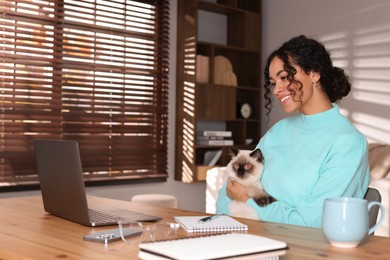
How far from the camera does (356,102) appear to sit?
477 centimetres

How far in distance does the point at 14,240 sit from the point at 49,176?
409 millimetres

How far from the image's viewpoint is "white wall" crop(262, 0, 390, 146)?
459 centimetres

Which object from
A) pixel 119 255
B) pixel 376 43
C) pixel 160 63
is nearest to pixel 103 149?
pixel 160 63

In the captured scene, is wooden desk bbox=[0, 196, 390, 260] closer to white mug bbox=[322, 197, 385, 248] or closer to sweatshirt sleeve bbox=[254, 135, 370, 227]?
white mug bbox=[322, 197, 385, 248]

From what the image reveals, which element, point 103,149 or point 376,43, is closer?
point 103,149

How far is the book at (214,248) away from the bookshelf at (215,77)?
363cm

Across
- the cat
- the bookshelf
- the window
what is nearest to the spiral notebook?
the cat

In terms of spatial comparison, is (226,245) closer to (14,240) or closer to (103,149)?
(14,240)

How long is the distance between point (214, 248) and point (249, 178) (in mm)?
987

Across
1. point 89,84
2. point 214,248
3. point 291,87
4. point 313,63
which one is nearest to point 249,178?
point 291,87

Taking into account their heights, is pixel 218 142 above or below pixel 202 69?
below

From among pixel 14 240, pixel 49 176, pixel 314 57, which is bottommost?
pixel 14 240

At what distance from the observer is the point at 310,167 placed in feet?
6.06

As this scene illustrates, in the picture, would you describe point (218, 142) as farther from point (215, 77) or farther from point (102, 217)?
point (102, 217)
